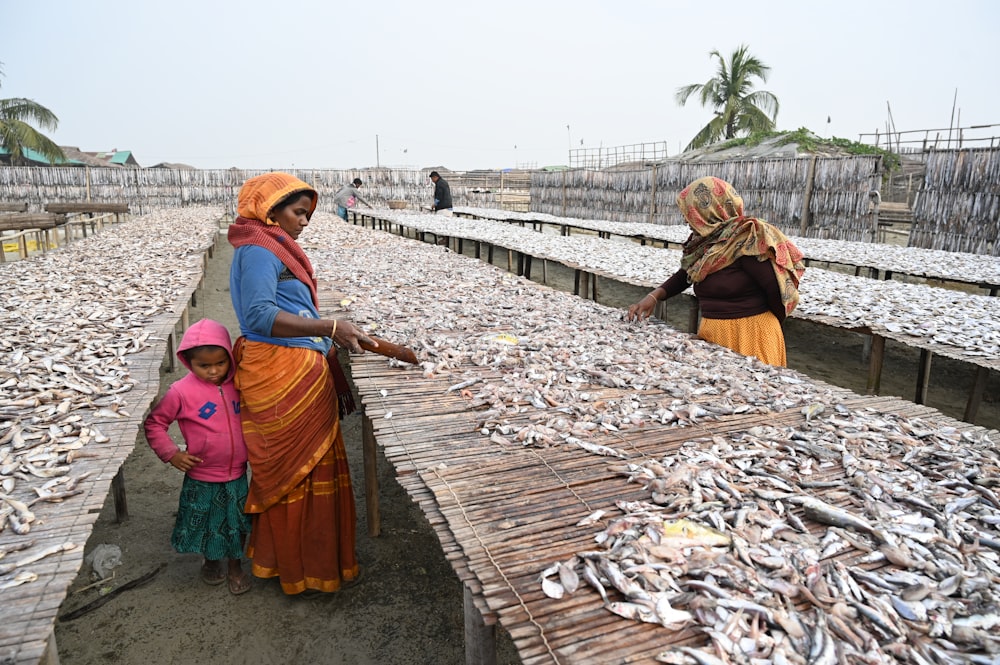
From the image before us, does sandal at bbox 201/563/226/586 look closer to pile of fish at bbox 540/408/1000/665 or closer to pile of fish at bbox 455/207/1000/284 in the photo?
pile of fish at bbox 540/408/1000/665

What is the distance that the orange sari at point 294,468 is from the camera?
2.95 metres

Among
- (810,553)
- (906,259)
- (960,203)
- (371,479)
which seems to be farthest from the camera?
(960,203)

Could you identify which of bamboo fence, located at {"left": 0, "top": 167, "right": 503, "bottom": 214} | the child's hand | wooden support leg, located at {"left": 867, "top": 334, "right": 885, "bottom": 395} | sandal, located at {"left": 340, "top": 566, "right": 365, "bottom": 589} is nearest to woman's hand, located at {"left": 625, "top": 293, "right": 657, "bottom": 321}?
wooden support leg, located at {"left": 867, "top": 334, "right": 885, "bottom": 395}

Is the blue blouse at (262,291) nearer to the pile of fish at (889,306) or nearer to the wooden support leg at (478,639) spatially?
the wooden support leg at (478,639)

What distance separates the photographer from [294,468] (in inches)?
118

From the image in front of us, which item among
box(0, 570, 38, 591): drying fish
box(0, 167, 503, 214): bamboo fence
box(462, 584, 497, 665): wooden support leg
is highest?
box(0, 167, 503, 214): bamboo fence

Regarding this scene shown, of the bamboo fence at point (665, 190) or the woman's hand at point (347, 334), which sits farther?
the bamboo fence at point (665, 190)

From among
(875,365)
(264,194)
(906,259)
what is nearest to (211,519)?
(264,194)

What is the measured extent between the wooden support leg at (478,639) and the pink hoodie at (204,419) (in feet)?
5.81

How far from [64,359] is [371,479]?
221cm

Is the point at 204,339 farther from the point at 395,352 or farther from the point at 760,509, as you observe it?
the point at 760,509

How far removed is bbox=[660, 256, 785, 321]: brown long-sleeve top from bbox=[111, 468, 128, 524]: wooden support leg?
4.23 m

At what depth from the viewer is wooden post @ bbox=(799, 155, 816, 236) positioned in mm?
12781

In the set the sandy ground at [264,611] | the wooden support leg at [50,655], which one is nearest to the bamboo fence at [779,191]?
the sandy ground at [264,611]
